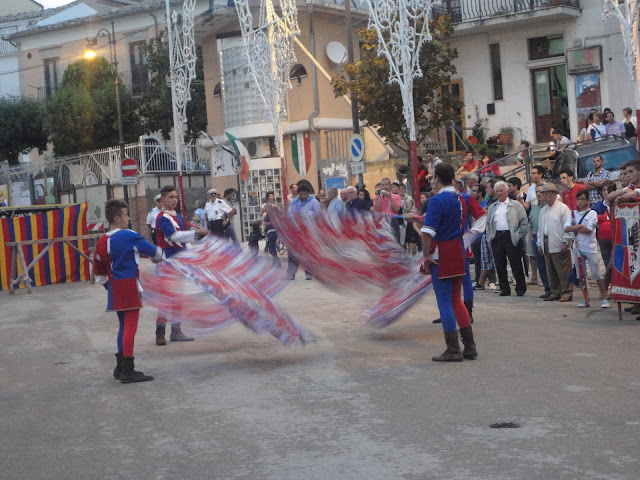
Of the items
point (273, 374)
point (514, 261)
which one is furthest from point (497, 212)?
point (273, 374)

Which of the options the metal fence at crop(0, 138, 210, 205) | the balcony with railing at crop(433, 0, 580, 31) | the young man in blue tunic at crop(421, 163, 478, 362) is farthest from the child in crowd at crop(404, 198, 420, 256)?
the metal fence at crop(0, 138, 210, 205)

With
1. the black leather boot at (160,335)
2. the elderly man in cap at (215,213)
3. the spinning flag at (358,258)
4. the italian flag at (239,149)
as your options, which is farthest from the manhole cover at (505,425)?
the italian flag at (239,149)

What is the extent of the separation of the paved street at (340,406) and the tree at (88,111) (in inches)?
1418

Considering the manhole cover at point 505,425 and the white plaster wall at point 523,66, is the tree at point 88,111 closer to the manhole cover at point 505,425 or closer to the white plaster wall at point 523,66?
the white plaster wall at point 523,66

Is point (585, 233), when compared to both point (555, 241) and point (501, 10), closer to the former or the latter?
point (555, 241)

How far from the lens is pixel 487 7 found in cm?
3328

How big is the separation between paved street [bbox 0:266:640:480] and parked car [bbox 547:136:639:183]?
9189mm

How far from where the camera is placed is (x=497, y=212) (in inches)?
578

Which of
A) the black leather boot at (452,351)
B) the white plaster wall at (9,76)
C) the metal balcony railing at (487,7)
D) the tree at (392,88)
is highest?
the white plaster wall at (9,76)

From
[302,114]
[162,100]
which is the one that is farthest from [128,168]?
[162,100]

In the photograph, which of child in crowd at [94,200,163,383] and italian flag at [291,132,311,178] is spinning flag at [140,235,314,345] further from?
italian flag at [291,132,311,178]

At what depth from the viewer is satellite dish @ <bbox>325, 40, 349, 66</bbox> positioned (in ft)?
115

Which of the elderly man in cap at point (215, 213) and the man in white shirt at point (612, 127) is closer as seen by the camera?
the elderly man in cap at point (215, 213)

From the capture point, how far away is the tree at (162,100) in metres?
45.4
